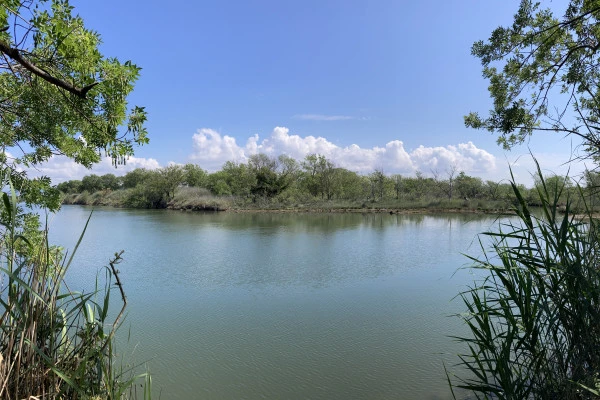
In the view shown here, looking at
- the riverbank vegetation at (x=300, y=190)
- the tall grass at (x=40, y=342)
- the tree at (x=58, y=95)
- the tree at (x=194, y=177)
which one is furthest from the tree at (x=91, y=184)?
the tall grass at (x=40, y=342)

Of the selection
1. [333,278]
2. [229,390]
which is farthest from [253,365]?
[333,278]

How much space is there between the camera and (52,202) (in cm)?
419

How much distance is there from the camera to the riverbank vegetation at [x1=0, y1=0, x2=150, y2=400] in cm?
167

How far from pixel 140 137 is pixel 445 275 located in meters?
8.39

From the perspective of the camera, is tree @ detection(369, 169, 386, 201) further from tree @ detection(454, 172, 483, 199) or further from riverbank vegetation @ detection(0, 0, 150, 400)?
riverbank vegetation @ detection(0, 0, 150, 400)

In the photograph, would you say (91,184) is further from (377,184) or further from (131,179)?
(377,184)

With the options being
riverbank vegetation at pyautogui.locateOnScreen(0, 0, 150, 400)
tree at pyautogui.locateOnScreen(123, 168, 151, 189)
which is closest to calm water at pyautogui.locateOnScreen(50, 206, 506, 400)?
riverbank vegetation at pyautogui.locateOnScreen(0, 0, 150, 400)

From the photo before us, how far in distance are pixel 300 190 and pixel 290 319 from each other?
114 feet

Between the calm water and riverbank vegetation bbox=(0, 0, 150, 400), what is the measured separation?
3.75 feet

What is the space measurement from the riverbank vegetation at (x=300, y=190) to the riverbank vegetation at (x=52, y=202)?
30792 mm

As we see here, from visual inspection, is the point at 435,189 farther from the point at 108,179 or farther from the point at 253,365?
the point at 108,179

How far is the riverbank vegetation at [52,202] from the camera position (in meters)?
1.67

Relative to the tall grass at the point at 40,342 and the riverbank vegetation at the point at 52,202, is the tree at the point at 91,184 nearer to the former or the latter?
the riverbank vegetation at the point at 52,202

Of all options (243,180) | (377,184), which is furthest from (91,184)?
(377,184)
